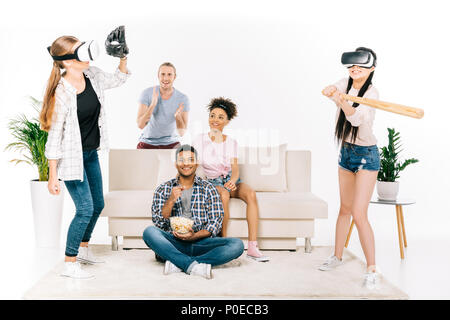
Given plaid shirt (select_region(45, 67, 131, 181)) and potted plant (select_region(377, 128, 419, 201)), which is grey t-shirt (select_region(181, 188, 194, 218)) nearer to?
plaid shirt (select_region(45, 67, 131, 181))

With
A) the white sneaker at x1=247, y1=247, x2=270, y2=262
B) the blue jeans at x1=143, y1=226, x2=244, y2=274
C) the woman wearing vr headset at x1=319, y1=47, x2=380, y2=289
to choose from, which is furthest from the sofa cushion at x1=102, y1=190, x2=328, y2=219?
the woman wearing vr headset at x1=319, y1=47, x2=380, y2=289

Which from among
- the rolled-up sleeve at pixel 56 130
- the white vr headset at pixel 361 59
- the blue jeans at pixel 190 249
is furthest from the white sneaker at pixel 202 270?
the white vr headset at pixel 361 59

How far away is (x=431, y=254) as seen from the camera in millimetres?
4164

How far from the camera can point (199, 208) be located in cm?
358

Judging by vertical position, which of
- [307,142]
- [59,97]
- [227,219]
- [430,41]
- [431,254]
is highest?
[430,41]

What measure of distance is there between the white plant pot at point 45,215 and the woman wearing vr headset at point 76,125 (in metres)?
0.89

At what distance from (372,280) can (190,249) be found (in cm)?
118

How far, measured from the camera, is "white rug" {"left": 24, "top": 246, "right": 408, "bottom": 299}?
3.02 m

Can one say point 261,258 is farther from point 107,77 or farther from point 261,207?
point 107,77

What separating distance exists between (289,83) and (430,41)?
1.41 m

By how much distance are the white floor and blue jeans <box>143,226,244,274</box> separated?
0.81 m

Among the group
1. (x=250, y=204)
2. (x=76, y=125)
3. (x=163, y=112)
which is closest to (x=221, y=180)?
(x=250, y=204)

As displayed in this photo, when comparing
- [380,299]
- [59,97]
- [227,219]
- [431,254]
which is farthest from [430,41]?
[59,97]
